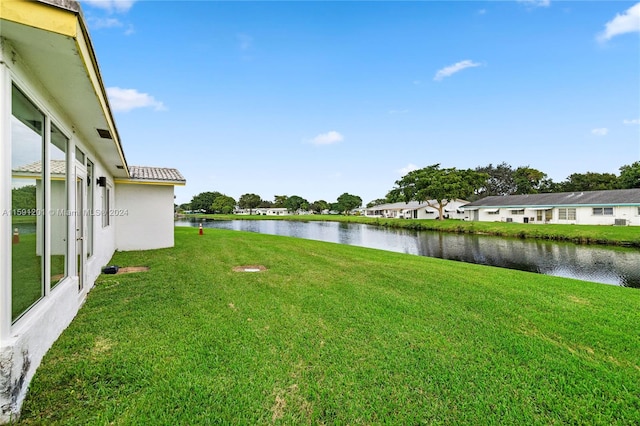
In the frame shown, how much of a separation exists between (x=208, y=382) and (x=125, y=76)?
14379mm

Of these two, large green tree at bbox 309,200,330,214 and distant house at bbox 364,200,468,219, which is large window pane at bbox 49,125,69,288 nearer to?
distant house at bbox 364,200,468,219

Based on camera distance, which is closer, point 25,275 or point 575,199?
point 25,275

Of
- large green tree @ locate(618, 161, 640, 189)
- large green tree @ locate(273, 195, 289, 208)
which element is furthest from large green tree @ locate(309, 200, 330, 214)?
large green tree @ locate(618, 161, 640, 189)

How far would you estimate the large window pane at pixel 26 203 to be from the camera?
6.72 feet

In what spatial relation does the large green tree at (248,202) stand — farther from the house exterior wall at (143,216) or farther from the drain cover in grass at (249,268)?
the drain cover in grass at (249,268)

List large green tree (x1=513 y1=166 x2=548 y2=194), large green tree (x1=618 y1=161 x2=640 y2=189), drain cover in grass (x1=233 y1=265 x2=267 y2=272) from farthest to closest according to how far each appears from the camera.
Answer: large green tree (x1=513 y1=166 x2=548 y2=194) < large green tree (x1=618 y1=161 x2=640 y2=189) < drain cover in grass (x1=233 y1=265 x2=267 y2=272)

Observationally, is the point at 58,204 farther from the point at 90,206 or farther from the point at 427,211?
the point at 427,211

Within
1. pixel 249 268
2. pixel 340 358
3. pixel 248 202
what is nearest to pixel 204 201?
pixel 248 202

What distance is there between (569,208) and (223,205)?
2884 inches

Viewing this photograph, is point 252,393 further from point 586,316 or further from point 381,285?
point 586,316

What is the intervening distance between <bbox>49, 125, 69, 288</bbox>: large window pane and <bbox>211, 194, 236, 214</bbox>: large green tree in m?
76.7

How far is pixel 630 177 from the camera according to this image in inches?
1347

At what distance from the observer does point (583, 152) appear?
27594mm

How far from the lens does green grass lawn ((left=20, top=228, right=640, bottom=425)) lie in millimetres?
1998
